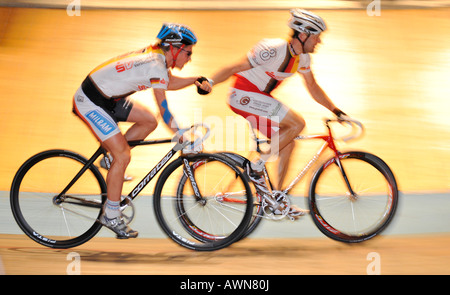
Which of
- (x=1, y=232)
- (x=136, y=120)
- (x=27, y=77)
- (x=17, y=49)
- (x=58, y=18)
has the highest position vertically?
(x=58, y=18)

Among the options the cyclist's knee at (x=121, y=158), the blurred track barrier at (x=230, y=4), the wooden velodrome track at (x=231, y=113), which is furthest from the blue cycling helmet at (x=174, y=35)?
the blurred track barrier at (x=230, y=4)

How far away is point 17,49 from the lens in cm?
841

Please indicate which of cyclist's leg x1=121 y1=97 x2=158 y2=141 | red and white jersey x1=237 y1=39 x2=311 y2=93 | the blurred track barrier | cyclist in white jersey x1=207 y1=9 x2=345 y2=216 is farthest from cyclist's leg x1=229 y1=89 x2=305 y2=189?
the blurred track barrier

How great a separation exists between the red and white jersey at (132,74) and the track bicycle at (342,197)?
2.53 ft

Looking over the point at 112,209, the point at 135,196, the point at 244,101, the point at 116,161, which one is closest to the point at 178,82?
the point at 244,101

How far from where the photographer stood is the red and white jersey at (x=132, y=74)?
12.5 ft

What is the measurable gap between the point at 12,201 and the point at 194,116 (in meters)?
3.05

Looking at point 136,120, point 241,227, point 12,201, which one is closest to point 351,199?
point 241,227

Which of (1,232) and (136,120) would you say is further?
(1,232)

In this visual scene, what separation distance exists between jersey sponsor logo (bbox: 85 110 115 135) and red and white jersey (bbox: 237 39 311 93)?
105 centimetres

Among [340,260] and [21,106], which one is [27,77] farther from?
[340,260]

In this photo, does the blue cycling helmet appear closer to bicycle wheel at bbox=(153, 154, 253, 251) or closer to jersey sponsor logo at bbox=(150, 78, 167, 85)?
jersey sponsor logo at bbox=(150, 78, 167, 85)

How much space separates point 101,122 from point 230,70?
0.99 metres

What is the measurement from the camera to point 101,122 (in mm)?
3906
